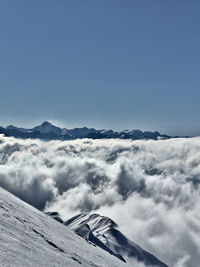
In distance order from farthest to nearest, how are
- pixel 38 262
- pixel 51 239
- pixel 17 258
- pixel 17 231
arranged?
pixel 51 239 → pixel 17 231 → pixel 38 262 → pixel 17 258

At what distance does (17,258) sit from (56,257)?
13.8ft

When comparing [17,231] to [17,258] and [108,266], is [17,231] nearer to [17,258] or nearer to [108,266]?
→ [17,258]

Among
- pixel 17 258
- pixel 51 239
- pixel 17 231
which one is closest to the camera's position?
pixel 17 258

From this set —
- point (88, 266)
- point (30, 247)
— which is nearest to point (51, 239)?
point (88, 266)

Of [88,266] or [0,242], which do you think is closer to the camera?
[0,242]

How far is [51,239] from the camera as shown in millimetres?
22984

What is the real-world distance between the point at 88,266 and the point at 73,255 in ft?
3.55

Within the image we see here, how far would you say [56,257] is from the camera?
1892cm

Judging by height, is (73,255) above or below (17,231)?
below

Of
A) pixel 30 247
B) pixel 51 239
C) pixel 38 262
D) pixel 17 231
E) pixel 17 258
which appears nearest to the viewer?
pixel 17 258

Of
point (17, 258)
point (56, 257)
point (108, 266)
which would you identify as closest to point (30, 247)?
point (56, 257)

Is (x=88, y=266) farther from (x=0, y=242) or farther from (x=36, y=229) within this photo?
(x=0, y=242)

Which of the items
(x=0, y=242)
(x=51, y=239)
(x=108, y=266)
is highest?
(x=0, y=242)

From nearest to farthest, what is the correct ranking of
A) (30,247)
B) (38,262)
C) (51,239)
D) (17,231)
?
(38,262) → (30,247) → (17,231) → (51,239)
